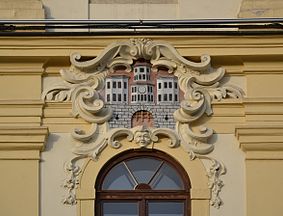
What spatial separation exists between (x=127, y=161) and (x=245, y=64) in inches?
78.9

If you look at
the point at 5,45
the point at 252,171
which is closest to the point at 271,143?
the point at 252,171

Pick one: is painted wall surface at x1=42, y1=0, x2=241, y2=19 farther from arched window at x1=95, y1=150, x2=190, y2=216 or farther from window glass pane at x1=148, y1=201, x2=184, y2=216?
window glass pane at x1=148, y1=201, x2=184, y2=216

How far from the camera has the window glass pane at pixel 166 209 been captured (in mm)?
20234

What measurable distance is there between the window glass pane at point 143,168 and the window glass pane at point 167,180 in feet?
0.30

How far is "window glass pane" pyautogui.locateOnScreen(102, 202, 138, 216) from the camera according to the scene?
20.2m

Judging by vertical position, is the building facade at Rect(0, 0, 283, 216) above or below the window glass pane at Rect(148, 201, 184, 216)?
above

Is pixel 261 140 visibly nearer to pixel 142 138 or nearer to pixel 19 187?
pixel 142 138

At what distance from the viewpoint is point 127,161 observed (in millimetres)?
20438

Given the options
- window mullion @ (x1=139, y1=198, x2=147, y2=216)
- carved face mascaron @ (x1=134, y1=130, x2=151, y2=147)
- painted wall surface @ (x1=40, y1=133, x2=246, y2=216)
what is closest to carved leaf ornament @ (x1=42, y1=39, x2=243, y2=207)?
carved face mascaron @ (x1=134, y1=130, x2=151, y2=147)

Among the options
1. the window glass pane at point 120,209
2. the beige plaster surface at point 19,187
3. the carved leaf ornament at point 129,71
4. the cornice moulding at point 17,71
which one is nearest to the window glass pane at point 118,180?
the window glass pane at point 120,209

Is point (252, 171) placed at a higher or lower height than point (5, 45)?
lower

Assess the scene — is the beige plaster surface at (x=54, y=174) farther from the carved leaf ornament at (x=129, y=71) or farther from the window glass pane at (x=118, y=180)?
the window glass pane at (x=118, y=180)

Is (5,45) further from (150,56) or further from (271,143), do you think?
(271,143)

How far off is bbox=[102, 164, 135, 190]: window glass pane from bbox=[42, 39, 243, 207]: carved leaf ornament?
0.32 metres
